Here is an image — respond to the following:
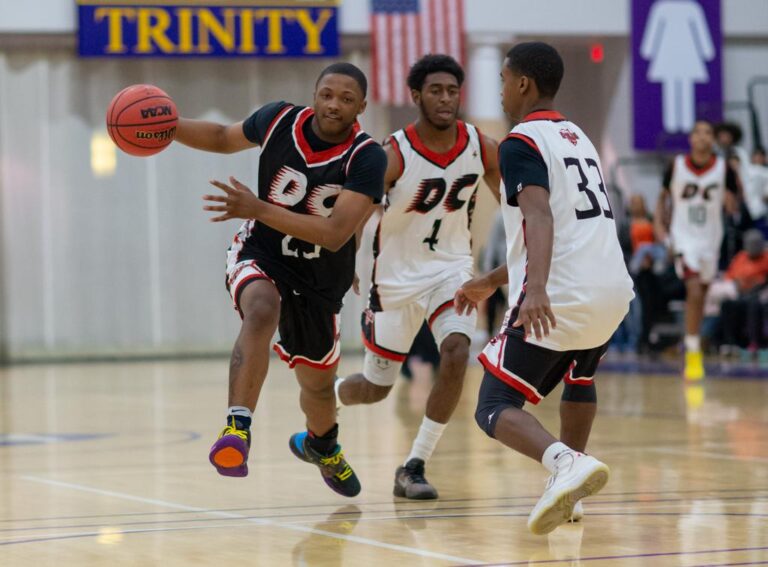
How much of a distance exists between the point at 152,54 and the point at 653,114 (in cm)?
653

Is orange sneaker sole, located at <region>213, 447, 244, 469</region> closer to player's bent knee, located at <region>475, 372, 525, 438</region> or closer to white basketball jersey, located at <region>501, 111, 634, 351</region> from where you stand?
player's bent knee, located at <region>475, 372, 525, 438</region>

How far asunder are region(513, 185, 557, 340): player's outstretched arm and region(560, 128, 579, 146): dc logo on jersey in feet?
0.91

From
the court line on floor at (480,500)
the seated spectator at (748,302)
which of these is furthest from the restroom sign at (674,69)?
the court line on floor at (480,500)

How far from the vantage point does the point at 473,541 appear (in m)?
4.59

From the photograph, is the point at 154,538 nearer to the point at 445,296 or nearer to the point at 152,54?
the point at 445,296

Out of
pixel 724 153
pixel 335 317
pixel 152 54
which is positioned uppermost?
pixel 152 54

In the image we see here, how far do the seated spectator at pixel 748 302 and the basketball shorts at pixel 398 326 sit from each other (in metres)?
8.02

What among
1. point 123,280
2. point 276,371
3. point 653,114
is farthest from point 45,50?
point 653,114

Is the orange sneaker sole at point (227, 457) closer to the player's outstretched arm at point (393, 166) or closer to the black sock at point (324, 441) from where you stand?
the black sock at point (324, 441)

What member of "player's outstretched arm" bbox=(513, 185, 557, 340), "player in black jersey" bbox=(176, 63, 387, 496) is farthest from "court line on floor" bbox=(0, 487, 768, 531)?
"player's outstretched arm" bbox=(513, 185, 557, 340)

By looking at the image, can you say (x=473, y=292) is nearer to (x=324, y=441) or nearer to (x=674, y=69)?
(x=324, y=441)

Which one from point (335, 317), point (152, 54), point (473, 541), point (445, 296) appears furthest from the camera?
point (152, 54)

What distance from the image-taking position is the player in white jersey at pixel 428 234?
6176 mm

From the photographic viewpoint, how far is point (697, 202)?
39.9ft
